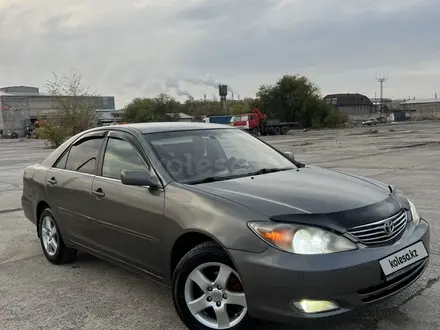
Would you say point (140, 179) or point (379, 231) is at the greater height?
point (140, 179)

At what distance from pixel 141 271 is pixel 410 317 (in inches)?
80.8

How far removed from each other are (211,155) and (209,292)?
136cm

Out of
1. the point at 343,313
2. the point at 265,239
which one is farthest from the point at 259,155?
the point at 343,313

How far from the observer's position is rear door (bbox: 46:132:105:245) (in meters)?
4.52

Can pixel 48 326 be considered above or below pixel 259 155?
below

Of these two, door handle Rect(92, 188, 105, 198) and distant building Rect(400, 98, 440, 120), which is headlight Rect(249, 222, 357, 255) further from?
distant building Rect(400, 98, 440, 120)

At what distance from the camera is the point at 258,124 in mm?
52656

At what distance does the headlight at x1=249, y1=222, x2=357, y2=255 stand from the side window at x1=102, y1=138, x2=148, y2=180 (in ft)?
4.62

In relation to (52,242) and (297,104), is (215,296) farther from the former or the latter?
(297,104)

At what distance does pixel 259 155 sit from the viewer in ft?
14.8

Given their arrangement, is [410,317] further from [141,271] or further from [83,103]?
[83,103]

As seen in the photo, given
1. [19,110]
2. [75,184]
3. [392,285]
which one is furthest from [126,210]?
[19,110]

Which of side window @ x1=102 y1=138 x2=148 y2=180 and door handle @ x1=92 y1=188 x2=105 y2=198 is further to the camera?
door handle @ x1=92 y1=188 x2=105 y2=198

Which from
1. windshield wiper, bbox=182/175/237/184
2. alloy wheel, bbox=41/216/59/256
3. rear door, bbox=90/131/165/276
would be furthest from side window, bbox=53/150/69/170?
windshield wiper, bbox=182/175/237/184
